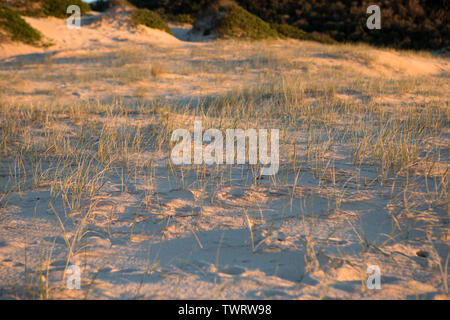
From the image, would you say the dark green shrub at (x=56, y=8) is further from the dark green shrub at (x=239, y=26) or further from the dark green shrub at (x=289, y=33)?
the dark green shrub at (x=289, y=33)

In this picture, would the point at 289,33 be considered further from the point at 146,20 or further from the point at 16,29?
the point at 16,29

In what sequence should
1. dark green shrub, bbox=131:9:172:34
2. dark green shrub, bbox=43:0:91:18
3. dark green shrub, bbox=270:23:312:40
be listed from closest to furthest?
dark green shrub, bbox=131:9:172:34, dark green shrub, bbox=43:0:91:18, dark green shrub, bbox=270:23:312:40

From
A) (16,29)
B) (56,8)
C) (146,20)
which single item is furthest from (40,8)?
(146,20)

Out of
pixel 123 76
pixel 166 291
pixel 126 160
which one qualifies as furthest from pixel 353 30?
pixel 166 291

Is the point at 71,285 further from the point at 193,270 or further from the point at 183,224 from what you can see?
the point at 183,224

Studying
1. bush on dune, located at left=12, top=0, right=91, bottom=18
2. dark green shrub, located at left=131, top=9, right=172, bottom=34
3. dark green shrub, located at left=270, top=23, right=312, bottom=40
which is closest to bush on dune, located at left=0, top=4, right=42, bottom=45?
bush on dune, located at left=12, top=0, right=91, bottom=18

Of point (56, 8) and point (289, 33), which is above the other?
point (56, 8)

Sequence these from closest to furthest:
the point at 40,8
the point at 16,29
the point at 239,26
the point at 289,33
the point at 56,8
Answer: the point at 16,29
the point at 239,26
the point at 40,8
the point at 56,8
the point at 289,33

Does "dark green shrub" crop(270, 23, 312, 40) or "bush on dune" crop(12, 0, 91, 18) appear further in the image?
"dark green shrub" crop(270, 23, 312, 40)

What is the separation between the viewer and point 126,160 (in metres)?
3.06

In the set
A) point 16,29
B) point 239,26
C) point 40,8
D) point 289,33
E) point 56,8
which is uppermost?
point 56,8

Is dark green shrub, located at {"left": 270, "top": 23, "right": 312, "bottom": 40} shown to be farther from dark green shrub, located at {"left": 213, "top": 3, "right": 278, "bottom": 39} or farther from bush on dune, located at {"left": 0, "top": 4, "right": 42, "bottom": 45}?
bush on dune, located at {"left": 0, "top": 4, "right": 42, "bottom": 45}

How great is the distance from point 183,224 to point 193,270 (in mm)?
471

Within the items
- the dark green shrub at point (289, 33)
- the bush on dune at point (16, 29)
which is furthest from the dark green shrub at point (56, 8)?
the dark green shrub at point (289, 33)
